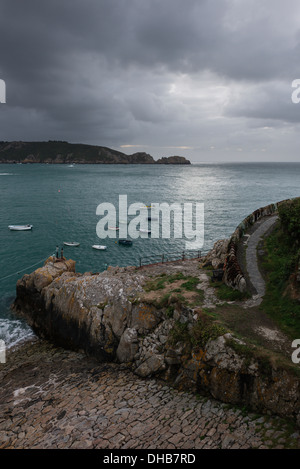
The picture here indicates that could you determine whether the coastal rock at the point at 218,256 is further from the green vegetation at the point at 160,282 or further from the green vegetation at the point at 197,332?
the green vegetation at the point at 197,332

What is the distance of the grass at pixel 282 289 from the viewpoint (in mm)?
15532

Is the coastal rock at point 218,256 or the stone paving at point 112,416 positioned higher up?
the coastal rock at point 218,256

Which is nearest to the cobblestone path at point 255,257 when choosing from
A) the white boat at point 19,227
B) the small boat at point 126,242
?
the small boat at point 126,242

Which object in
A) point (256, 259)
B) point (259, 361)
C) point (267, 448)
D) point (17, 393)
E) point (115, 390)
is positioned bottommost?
point (17, 393)

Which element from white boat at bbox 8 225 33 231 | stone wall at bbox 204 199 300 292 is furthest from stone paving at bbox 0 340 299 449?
white boat at bbox 8 225 33 231

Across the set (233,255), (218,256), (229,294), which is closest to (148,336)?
(229,294)

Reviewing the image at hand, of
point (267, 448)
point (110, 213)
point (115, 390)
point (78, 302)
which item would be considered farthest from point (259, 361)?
point (110, 213)

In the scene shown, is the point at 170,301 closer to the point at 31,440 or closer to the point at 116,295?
the point at 116,295

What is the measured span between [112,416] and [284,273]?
14477 mm

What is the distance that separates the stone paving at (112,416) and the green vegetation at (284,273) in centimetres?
571

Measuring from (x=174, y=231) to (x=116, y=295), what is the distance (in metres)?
39.7

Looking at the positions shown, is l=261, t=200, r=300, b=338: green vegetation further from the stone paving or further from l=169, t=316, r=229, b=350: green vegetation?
the stone paving

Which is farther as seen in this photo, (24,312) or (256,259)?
(24,312)

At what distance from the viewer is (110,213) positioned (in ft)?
249
